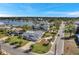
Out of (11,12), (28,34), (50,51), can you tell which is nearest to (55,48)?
(50,51)

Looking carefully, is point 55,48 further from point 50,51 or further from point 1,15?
point 1,15

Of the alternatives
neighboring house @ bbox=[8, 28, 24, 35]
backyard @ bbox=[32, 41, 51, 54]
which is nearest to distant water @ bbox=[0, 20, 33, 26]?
neighboring house @ bbox=[8, 28, 24, 35]

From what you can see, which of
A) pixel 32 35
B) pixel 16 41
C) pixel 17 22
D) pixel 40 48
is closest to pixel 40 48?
pixel 40 48

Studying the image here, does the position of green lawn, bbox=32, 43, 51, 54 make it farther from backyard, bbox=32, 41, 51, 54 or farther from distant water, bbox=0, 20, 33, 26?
distant water, bbox=0, 20, 33, 26

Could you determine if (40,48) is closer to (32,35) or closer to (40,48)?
(40,48)

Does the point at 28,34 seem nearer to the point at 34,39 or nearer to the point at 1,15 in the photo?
the point at 34,39

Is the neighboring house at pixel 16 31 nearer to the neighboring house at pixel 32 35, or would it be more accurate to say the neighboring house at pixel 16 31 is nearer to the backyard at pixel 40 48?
the neighboring house at pixel 32 35
